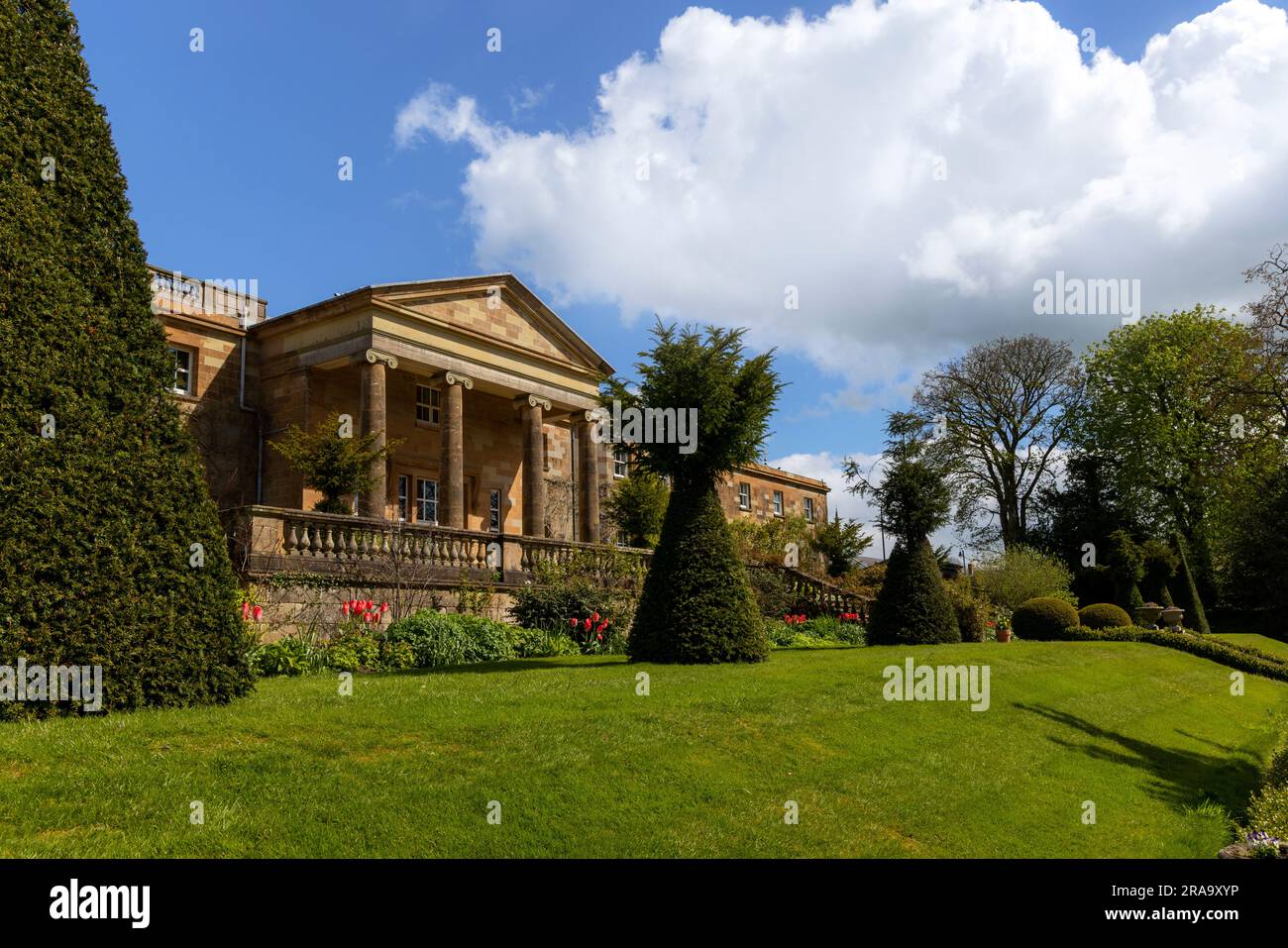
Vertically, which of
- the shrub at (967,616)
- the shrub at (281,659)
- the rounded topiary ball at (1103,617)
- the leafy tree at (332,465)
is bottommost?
the rounded topiary ball at (1103,617)

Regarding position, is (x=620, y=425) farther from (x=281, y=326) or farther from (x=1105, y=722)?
(x=281, y=326)

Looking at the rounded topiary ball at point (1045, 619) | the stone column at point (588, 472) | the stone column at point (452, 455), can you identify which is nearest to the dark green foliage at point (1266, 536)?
the rounded topiary ball at point (1045, 619)

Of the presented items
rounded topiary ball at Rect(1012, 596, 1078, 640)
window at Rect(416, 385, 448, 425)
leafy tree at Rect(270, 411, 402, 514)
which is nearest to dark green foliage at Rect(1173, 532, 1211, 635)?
rounded topiary ball at Rect(1012, 596, 1078, 640)

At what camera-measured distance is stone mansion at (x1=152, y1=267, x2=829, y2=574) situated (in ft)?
85.1

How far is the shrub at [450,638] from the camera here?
610 inches

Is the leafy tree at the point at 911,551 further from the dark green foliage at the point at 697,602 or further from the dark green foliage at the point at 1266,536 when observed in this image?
the dark green foliage at the point at 1266,536

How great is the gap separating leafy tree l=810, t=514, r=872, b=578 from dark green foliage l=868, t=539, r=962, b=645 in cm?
1647

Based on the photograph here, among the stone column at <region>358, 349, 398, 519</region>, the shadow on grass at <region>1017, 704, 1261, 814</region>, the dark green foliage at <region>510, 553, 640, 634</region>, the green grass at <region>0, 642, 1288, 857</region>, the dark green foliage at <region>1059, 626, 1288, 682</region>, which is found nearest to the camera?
the green grass at <region>0, 642, 1288, 857</region>

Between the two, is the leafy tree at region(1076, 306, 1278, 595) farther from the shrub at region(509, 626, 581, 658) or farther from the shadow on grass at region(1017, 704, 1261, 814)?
the shrub at region(509, 626, 581, 658)

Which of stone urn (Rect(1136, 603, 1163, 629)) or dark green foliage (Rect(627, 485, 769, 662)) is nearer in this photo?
dark green foliage (Rect(627, 485, 769, 662))

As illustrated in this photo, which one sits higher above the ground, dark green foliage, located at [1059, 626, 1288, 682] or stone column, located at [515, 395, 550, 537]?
stone column, located at [515, 395, 550, 537]

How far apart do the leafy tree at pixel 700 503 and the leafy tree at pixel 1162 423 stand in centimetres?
3123
